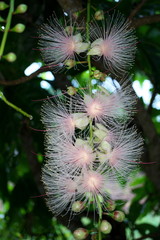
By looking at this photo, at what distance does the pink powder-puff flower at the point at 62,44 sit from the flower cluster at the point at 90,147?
13 cm

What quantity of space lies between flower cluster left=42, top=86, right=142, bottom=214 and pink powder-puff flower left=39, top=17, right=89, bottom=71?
0.13 meters

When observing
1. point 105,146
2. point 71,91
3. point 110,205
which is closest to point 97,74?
point 71,91

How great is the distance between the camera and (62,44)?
1057 millimetres

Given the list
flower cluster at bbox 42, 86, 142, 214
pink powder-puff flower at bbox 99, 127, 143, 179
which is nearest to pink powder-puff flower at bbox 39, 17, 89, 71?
flower cluster at bbox 42, 86, 142, 214

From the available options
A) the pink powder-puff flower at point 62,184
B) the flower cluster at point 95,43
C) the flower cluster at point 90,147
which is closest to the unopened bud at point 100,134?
the flower cluster at point 90,147

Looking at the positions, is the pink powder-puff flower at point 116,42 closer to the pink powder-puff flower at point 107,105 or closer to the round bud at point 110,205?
the pink powder-puff flower at point 107,105

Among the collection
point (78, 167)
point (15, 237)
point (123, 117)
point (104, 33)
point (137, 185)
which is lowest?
point (15, 237)

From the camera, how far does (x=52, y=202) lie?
1001 mm

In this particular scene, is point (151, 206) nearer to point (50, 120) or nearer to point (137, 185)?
point (137, 185)

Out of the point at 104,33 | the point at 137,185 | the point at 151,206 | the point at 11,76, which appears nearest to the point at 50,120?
the point at 104,33

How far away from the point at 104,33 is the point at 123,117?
0.77 feet

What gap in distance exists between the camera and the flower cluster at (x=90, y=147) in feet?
2.84

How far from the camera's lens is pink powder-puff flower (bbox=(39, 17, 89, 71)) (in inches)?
39.8

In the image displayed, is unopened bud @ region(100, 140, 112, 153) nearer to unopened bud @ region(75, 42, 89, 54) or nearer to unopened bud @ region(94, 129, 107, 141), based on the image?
unopened bud @ region(94, 129, 107, 141)
